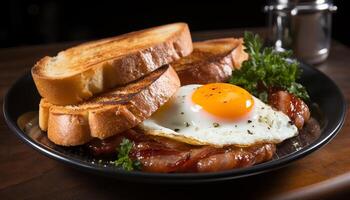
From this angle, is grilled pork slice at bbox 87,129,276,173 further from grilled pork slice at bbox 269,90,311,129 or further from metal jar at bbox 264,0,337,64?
metal jar at bbox 264,0,337,64

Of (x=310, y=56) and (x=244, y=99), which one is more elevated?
(x=244, y=99)

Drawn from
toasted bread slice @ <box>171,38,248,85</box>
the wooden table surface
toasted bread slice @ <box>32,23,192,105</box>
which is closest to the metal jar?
toasted bread slice @ <box>171,38,248,85</box>

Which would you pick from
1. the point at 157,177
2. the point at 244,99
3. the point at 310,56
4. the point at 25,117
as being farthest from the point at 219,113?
the point at 310,56

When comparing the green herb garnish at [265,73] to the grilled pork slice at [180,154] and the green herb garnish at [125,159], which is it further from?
the green herb garnish at [125,159]

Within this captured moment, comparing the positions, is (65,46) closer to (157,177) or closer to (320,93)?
(320,93)

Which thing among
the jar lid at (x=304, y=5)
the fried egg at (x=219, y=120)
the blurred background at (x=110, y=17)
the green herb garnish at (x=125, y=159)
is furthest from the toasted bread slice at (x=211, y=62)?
the blurred background at (x=110, y=17)

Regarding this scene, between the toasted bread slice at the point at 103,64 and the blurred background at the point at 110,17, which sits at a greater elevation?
the toasted bread slice at the point at 103,64
